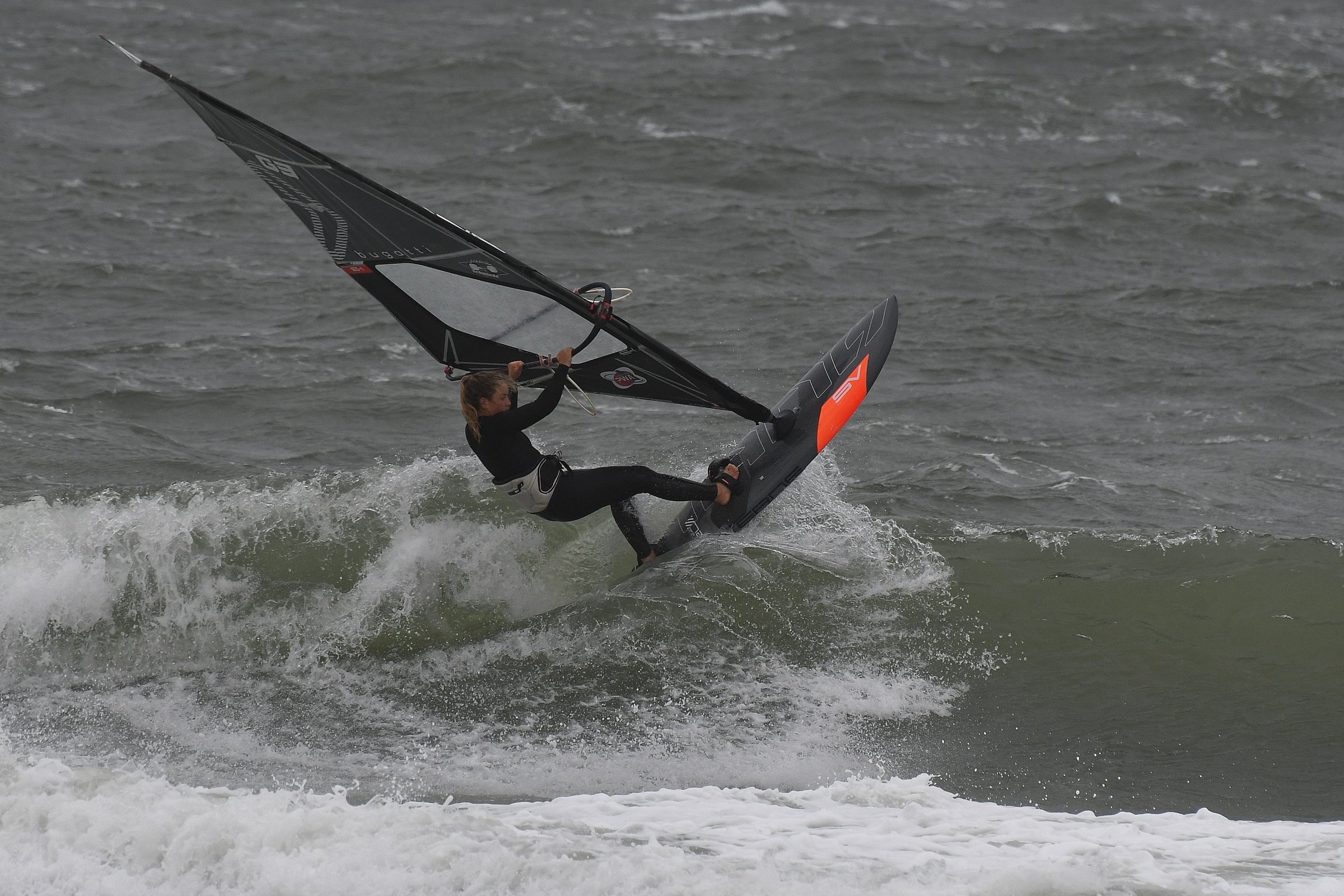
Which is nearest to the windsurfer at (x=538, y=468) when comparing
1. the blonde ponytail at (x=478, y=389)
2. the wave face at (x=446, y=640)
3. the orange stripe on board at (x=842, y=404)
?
the blonde ponytail at (x=478, y=389)

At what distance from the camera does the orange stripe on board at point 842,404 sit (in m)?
7.44

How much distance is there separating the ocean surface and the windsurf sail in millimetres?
1068

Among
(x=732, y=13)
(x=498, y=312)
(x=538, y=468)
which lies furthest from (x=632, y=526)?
(x=732, y=13)

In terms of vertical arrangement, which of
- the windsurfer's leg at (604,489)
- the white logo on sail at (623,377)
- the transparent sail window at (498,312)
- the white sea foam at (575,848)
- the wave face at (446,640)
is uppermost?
the transparent sail window at (498,312)

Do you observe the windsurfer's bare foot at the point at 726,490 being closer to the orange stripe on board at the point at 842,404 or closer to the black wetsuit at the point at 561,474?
the black wetsuit at the point at 561,474

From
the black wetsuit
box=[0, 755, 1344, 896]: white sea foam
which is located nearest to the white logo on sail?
the black wetsuit

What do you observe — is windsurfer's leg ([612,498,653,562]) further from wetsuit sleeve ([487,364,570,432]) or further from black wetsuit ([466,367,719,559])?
wetsuit sleeve ([487,364,570,432])

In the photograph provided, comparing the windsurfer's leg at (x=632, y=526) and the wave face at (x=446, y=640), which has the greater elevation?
the windsurfer's leg at (x=632, y=526)

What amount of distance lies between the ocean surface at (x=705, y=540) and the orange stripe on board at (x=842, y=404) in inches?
19.0

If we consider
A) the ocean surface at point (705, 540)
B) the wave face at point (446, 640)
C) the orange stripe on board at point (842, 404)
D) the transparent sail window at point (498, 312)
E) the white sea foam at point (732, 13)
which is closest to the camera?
the ocean surface at point (705, 540)

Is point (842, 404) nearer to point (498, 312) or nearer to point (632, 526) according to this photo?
point (632, 526)

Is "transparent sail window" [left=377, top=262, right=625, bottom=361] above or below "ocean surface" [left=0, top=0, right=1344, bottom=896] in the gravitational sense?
above

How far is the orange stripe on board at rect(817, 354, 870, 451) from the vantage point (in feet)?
24.4

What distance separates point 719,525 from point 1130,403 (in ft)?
15.8
